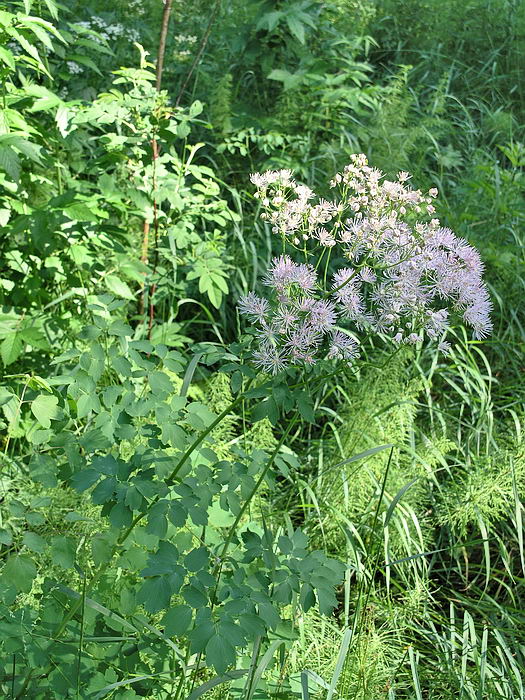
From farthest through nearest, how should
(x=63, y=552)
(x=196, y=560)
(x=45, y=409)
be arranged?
1. (x=45, y=409)
2. (x=63, y=552)
3. (x=196, y=560)

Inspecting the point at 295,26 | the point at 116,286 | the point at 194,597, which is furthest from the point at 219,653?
the point at 295,26

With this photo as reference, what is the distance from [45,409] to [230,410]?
0.60 metres

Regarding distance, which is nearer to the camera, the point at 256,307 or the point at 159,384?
the point at 256,307

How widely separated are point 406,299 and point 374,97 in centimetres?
286

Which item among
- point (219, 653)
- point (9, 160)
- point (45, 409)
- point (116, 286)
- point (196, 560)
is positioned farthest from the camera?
point (116, 286)

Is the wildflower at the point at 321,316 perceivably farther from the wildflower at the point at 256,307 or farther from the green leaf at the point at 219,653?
the green leaf at the point at 219,653

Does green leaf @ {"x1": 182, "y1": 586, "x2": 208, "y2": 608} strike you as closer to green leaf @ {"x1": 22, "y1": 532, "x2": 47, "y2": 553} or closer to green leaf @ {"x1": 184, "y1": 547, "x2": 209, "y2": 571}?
green leaf @ {"x1": 184, "y1": 547, "x2": 209, "y2": 571}

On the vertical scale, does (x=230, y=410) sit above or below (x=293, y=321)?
below

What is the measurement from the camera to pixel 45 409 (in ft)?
5.38

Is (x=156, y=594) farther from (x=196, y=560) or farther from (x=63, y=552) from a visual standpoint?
(x=63, y=552)

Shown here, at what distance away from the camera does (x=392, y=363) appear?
2729mm

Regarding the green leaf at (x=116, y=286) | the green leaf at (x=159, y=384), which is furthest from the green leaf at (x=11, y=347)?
the green leaf at (x=159, y=384)

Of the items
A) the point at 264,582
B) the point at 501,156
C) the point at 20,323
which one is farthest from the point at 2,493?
the point at 501,156

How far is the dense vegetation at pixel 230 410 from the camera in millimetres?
1491
